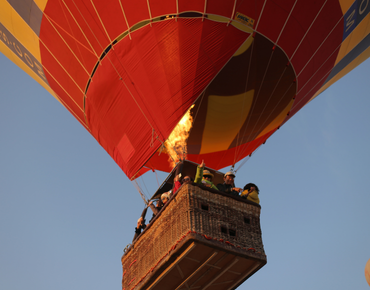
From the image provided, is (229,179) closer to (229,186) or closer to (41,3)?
(229,186)

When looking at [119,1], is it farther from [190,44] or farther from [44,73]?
[44,73]

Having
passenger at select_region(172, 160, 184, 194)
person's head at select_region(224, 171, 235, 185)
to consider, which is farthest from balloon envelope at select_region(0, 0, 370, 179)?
→ person's head at select_region(224, 171, 235, 185)

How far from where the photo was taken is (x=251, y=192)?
7695mm

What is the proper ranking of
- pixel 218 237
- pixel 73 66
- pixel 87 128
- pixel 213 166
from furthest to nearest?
pixel 213 166
pixel 87 128
pixel 73 66
pixel 218 237

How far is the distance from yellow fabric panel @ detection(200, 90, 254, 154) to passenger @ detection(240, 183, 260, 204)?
6.26 feet

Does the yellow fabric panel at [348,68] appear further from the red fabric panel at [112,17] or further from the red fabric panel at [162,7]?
the red fabric panel at [112,17]

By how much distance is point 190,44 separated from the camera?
26.1 ft

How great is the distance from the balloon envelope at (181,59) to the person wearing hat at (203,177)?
0.91 m

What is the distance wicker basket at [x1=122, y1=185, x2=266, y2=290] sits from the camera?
6852 mm

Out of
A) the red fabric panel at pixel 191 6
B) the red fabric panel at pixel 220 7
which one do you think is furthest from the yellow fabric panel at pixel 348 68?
the red fabric panel at pixel 191 6

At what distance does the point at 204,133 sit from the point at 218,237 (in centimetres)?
350

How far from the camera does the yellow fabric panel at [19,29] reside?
969cm

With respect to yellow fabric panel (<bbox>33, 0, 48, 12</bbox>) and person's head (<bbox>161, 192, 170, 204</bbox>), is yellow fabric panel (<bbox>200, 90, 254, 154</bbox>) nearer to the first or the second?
person's head (<bbox>161, 192, 170, 204</bbox>)

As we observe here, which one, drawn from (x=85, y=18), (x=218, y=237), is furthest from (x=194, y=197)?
(x=85, y=18)
